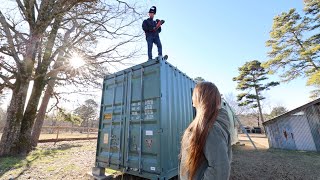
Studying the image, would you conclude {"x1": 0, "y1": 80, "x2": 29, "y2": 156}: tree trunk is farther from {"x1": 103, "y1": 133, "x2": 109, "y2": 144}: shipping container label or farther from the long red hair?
the long red hair

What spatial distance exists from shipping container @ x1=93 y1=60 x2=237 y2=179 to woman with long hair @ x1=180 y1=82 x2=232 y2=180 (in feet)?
8.62

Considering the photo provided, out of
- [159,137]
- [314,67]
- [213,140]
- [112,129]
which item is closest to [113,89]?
[112,129]

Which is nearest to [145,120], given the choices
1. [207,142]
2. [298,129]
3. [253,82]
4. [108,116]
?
[108,116]

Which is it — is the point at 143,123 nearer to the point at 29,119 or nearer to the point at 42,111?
the point at 29,119

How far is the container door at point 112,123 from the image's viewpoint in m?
4.96

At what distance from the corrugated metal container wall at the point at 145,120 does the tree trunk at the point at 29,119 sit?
580 cm

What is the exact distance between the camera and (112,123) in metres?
5.36

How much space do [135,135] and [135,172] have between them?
89cm

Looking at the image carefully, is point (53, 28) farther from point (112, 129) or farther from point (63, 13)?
point (112, 129)

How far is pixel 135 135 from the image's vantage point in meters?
4.69

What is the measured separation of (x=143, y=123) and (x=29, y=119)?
311 inches

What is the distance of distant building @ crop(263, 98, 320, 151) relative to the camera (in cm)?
1307

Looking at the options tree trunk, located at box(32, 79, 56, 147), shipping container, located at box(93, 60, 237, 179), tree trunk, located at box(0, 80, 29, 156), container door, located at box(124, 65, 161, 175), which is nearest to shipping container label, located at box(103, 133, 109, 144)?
shipping container, located at box(93, 60, 237, 179)

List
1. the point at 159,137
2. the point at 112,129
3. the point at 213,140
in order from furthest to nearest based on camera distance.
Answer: the point at 112,129, the point at 159,137, the point at 213,140
